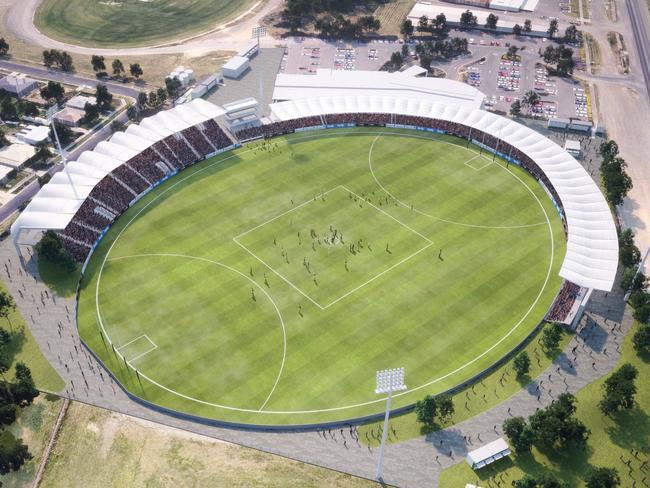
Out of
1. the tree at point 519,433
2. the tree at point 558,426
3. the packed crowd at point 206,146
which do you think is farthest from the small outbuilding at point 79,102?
the tree at point 558,426

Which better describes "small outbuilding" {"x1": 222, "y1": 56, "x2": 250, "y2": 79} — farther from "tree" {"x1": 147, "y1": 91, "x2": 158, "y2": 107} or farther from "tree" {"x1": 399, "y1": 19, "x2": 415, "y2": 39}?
"tree" {"x1": 399, "y1": 19, "x2": 415, "y2": 39}

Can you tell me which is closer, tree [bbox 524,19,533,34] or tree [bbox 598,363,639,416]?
tree [bbox 598,363,639,416]

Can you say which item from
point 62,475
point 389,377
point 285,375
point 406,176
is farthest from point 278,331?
point 406,176

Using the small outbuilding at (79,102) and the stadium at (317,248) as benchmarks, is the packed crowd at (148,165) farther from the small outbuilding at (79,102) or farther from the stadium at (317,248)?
the small outbuilding at (79,102)

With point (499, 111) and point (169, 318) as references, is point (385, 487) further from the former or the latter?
point (499, 111)

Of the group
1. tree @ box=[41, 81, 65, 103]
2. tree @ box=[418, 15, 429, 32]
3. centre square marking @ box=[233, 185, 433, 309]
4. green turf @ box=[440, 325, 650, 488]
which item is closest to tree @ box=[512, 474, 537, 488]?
green turf @ box=[440, 325, 650, 488]

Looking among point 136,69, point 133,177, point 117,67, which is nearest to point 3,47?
point 117,67
